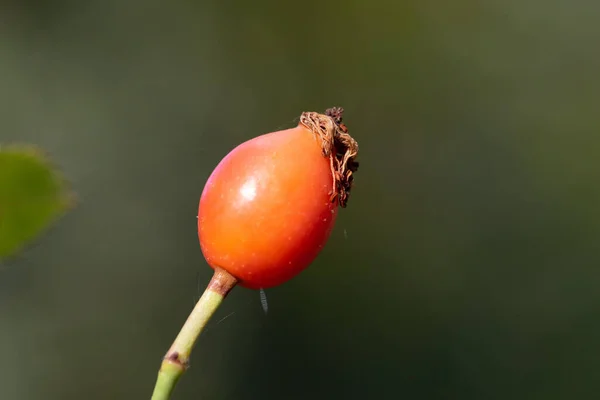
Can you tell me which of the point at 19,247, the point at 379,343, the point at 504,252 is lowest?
the point at 379,343

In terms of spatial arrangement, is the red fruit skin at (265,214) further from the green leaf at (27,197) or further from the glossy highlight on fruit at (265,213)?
the green leaf at (27,197)

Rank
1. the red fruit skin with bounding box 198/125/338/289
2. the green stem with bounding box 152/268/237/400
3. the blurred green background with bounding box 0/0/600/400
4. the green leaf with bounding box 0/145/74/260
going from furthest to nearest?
the blurred green background with bounding box 0/0/600/400, the red fruit skin with bounding box 198/125/338/289, the green stem with bounding box 152/268/237/400, the green leaf with bounding box 0/145/74/260

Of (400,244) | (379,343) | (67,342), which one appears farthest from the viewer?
(400,244)

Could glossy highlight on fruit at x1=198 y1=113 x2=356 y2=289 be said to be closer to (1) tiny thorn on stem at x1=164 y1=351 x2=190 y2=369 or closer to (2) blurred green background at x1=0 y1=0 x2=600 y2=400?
(1) tiny thorn on stem at x1=164 y1=351 x2=190 y2=369

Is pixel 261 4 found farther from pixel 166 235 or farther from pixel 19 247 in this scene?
pixel 19 247

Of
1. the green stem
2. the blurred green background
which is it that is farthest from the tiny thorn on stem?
the blurred green background

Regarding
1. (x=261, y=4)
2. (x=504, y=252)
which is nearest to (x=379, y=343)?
(x=504, y=252)

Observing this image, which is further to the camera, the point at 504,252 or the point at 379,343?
the point at 504,252
